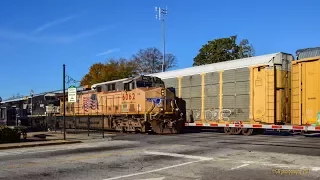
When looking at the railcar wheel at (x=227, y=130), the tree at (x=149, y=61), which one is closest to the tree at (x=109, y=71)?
the tree at (x=149, y=61)

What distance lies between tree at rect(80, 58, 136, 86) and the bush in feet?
136

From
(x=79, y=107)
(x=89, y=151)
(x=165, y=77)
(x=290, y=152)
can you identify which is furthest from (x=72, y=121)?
(x=290, y=152)

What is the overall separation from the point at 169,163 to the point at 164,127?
12.0 meters

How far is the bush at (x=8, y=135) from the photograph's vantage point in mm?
16705

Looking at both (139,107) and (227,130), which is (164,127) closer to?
(139,107)

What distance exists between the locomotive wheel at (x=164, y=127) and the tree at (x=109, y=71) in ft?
121

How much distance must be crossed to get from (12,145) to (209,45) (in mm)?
41792

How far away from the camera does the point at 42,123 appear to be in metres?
31.8

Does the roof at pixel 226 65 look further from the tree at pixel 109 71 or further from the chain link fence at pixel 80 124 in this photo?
the tree at pixel 109 71

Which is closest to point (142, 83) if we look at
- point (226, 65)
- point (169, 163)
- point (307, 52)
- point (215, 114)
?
point (215, 114)

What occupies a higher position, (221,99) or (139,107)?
(221,99)

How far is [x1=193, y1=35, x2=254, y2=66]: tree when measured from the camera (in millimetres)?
52656

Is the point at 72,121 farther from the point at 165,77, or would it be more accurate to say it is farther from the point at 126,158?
the point at 126,158

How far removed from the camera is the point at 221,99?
69.8 feet
